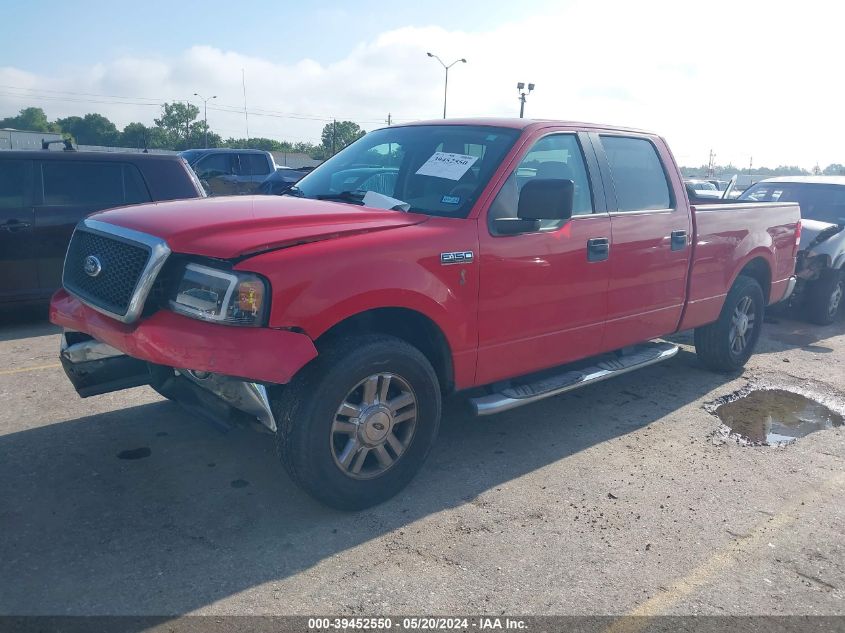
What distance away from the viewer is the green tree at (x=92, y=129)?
76906 mm

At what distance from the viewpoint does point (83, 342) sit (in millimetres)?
3570

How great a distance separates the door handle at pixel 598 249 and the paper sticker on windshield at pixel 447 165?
94cm

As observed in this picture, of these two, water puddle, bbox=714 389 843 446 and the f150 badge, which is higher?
the f150 badge

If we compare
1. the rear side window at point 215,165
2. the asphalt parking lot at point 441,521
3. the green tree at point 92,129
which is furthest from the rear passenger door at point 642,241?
the green tree at point 92,129

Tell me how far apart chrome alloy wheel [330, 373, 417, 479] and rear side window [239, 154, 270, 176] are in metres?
13.9

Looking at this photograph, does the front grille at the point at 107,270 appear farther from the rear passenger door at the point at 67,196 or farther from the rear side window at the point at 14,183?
the rear side window at the point at 14,183

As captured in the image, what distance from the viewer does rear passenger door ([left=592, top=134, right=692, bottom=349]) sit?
4.68m

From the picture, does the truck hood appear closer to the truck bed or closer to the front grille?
the front grille

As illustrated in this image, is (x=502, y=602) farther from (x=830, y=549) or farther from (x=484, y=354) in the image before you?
(x=830, y=549)

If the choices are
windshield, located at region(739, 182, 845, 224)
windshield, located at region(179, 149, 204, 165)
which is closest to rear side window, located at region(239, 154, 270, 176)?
windshield, located at region(179, 149, 204, 165)

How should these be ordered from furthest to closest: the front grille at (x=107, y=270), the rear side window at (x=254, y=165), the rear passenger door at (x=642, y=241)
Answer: the rear side window at (x=254, y=165)
the rear passenger door at (x=642, y=241)
the front grille at (x=107, y=270)

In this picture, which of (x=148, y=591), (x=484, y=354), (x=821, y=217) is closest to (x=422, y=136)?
(x=484, y=354)

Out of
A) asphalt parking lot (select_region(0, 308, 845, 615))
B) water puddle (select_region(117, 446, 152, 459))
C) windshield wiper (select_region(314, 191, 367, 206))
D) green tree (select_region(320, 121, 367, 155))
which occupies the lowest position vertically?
asphalt parking lot (select_region(0, 308, 845, 615))

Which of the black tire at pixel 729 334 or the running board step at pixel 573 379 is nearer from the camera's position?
the running board step at pixel 573 379
